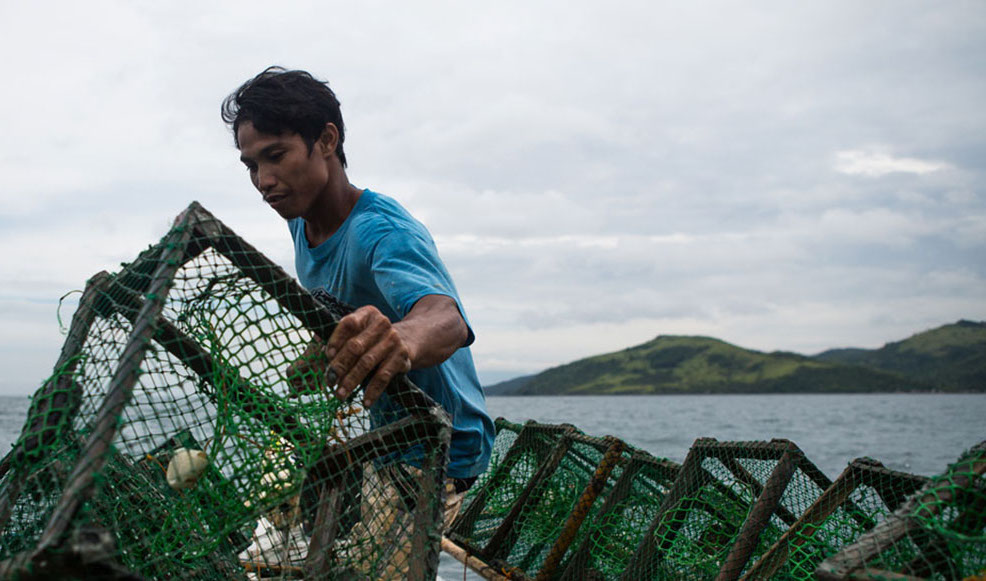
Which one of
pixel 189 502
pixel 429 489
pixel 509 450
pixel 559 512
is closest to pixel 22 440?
pixel 189 502

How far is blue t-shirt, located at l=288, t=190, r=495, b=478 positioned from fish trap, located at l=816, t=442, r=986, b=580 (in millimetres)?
1328

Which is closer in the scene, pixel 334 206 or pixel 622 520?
pixel 334 206

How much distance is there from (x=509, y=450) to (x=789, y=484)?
263 cm

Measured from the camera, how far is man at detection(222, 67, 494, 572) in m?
2.31

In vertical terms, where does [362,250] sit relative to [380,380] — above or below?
above

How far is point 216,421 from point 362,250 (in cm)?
81

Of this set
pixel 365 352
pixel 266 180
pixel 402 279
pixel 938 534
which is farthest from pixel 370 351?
pixel 938 534

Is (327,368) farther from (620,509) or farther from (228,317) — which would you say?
(620,509)

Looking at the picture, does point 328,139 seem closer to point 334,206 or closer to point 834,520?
point 334,206

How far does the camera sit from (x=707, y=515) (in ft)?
15.2

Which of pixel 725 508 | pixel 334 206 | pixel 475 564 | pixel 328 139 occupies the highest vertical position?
pixel 328 139

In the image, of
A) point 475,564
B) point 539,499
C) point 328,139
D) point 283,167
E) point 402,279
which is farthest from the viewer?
point 539,499

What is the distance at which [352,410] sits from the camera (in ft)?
8.36

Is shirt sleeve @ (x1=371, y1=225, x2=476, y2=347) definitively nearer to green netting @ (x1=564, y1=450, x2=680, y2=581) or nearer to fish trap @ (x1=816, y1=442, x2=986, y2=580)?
fish trap @ (x1=816, y1=442, x2=986, y2=580)
